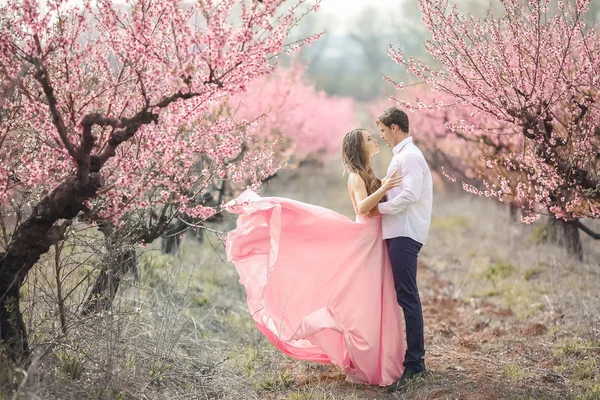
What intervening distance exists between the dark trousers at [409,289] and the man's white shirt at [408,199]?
72 mm

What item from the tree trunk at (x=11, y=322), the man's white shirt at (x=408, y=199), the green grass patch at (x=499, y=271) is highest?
the man's white shirt at (x=408, y=199)

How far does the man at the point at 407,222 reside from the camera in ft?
15.5

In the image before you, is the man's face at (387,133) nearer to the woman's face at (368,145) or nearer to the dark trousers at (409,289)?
the woman's face at (368,145)

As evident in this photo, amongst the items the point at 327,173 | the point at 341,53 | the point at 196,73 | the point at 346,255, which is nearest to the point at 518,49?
the point at 346,255

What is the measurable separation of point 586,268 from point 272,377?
5140mm

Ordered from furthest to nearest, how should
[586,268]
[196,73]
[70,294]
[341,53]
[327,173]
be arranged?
1. [341,53]
2. [327,173]
3. [586,268]
4. [70,294]
5. [196,73]

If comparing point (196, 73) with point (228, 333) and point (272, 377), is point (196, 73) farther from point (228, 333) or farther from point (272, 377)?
point (228, 333)

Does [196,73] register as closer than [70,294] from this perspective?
Yes

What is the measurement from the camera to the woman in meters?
4.93

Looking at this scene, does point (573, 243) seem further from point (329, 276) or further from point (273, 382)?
point (273, 382)

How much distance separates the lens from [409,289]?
4.85 m

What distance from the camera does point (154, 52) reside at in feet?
12.8

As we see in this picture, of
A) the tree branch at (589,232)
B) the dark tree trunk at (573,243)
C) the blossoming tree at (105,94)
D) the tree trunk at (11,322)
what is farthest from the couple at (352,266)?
the dark tree trunk at (573,243)

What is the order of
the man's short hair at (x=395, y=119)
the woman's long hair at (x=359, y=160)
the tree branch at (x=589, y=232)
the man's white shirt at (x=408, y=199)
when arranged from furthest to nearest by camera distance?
the tree branch at (x=589, y=232) < the woman's long hair at (x=359, y=160) < the man's short hair at (x=395, y=119) < the man's white shirt at (x=408, y=199)
